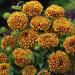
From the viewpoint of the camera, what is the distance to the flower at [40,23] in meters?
1.64

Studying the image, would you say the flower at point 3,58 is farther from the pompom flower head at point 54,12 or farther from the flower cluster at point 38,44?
the pompom flower head at point 54,12

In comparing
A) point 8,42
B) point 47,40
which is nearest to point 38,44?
point 47,40

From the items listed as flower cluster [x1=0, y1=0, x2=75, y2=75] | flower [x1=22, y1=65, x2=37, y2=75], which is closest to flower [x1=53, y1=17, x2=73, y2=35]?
flower cluster [x1=0, y1=0, x2=75, y2=75]

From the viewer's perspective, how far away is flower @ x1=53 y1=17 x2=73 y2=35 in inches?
64.4

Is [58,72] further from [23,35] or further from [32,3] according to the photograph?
[32,3]

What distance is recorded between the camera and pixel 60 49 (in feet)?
5.51

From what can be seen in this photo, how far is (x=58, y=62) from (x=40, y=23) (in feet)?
0.65

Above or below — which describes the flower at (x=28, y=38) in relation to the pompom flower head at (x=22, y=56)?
above

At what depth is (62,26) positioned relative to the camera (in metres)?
1.64

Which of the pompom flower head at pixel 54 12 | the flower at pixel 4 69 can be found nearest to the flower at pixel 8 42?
the flower at pixel 4 69

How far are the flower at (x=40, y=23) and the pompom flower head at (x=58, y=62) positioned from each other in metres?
0.13

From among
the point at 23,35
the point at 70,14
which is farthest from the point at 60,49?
the point at 70,14

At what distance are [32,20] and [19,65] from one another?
0.71 feet

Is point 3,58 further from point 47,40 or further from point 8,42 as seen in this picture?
point 47,40
